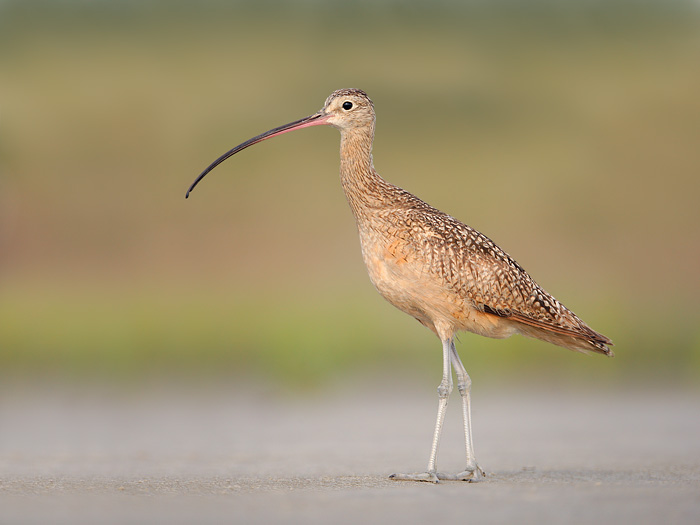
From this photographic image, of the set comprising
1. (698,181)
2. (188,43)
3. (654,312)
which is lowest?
(654,312)

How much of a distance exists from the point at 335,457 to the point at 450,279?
2.16 meters

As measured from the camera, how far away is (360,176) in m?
9.57

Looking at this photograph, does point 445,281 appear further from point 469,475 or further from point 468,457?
point 469,475

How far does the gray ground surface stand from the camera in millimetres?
7234

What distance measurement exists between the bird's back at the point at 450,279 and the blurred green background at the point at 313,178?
3.56 feet

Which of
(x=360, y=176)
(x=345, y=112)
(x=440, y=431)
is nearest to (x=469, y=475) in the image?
(x=440, y=431)

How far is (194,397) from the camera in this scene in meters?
14.2

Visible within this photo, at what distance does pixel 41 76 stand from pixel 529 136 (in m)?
20.7

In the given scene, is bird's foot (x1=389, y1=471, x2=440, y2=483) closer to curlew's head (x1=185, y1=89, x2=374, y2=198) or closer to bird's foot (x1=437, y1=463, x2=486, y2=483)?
bird's foot (x1=437, y1=463, x2=486, y2=483)

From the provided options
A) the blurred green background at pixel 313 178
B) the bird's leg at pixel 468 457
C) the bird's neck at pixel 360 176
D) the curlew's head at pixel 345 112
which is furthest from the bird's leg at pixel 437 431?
the curlew's head at pixel 345 112

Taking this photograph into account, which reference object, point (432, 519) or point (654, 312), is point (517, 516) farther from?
point (654, 312)

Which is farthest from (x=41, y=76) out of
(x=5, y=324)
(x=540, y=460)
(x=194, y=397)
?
(x=540, y=460)

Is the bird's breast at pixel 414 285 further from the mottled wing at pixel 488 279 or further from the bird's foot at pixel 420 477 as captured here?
the bird's foot at pixel 420 477

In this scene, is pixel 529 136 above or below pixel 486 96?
below
